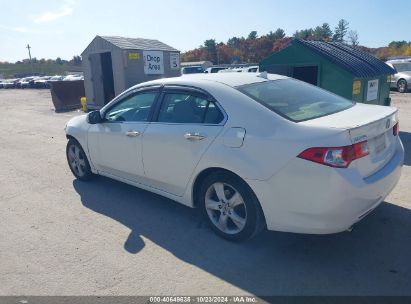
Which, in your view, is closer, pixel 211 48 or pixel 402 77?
pixel 402 77

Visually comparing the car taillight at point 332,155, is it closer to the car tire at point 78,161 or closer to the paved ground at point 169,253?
the paved ground at point 169,253

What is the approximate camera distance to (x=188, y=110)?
12.0 ft

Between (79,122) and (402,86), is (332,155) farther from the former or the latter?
(402,86)

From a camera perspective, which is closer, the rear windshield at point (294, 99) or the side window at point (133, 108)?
the rear windshield at point (294, 99)

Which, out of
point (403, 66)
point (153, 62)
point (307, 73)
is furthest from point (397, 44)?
point (307, 73)

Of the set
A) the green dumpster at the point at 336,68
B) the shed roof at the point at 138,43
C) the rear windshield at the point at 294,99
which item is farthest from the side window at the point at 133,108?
the shed roof at the point at 138,43

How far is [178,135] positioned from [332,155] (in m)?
1.57

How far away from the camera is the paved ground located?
2.79 metres

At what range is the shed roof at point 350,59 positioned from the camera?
22.0 ft

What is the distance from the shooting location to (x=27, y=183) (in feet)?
18.2

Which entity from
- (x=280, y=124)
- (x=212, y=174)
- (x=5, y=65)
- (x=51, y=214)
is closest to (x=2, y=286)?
(x=51, y=214)

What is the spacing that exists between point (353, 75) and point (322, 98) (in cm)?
322

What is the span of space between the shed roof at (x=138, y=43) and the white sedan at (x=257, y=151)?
37.2ft

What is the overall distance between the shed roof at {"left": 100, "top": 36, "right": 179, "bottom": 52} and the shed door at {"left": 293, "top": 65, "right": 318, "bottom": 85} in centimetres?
889
